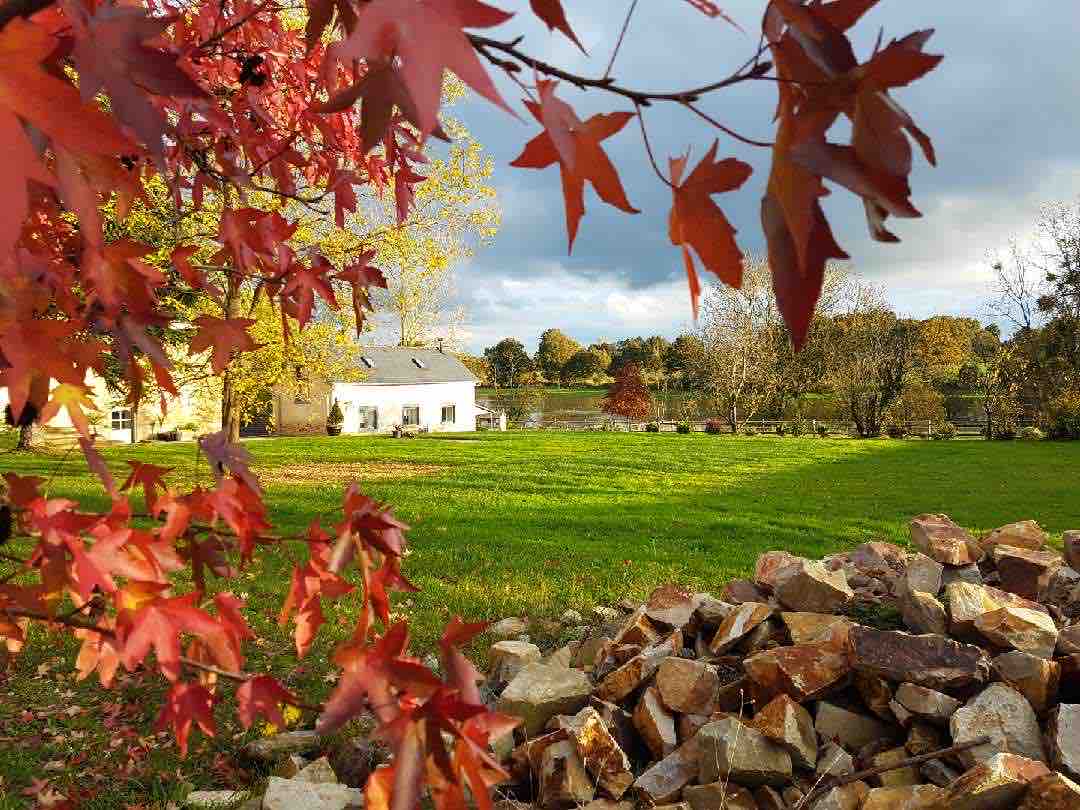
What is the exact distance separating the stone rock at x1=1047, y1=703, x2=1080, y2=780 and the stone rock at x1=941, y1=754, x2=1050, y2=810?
20 centimetres

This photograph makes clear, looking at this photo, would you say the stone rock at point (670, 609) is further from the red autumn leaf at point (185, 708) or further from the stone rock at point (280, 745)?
the red autumn leaf at point (185, 708)

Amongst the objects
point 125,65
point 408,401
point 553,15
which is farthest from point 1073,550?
point 408,401

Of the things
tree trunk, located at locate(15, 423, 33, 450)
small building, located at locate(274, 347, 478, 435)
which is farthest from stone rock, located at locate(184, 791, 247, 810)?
small building, located at locate(274, 347, 478, 435)

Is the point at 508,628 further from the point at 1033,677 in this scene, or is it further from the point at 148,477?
the point at 148,477

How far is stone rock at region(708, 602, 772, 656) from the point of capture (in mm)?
3223

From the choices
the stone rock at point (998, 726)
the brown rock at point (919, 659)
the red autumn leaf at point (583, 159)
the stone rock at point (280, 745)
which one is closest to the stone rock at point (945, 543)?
the brown rock at point (919, 659)

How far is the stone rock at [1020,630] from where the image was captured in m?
2.80

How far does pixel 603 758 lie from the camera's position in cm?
263

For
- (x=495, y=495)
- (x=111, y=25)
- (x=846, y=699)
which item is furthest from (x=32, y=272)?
(x=495, y=495)

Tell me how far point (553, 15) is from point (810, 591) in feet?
10.4

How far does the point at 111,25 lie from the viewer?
64 cm

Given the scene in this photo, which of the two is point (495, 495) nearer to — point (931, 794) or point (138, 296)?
point (931, 794)

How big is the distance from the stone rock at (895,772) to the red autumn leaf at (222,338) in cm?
241

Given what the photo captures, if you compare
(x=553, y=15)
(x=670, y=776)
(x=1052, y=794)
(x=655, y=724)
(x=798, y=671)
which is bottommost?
(x=670, y=776)
